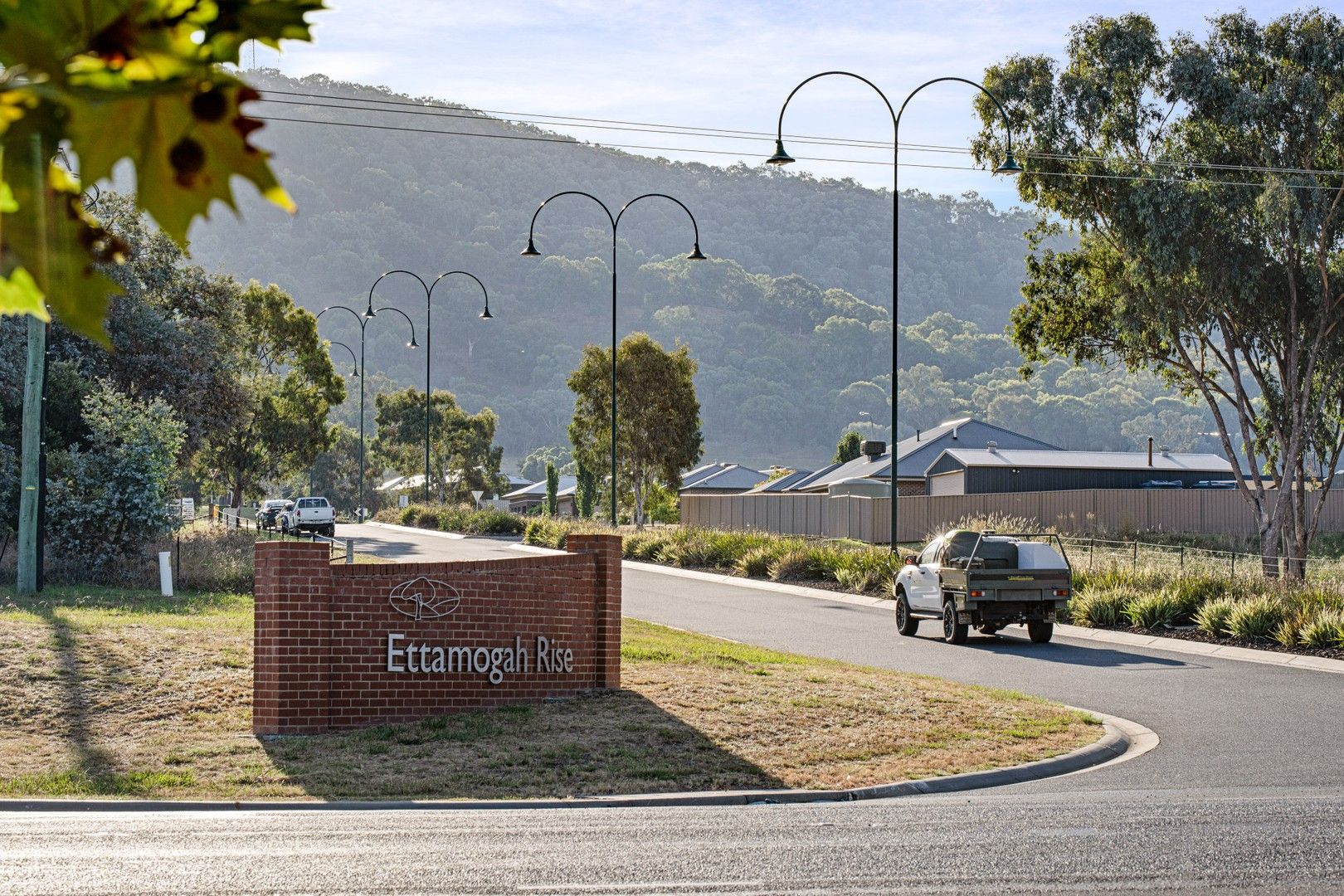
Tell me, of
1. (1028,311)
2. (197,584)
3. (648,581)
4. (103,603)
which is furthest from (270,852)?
(1028,311)

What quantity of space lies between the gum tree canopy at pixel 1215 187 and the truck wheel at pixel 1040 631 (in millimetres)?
9069

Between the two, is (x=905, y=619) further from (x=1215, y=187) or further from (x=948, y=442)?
(x=948, y=442)

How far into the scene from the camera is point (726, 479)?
98.8 metres

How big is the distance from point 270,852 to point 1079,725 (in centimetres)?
861

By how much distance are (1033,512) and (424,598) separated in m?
Answer: 47.6

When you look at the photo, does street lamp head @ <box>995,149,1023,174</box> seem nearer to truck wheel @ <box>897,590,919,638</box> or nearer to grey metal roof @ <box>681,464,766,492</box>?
truck wheel @ <box>897,590,919,638</box>

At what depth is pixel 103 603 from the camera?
2222 cm

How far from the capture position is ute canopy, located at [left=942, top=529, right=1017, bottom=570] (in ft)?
72.7

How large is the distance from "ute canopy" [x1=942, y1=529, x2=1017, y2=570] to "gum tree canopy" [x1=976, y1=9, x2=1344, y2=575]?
33.0 feet

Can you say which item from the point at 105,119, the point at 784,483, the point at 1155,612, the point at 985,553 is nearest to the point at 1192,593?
the point at 1155,612

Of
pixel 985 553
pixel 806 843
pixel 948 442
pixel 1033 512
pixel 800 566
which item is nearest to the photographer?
pixel 806 843

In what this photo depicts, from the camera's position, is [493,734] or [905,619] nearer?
[493,734]

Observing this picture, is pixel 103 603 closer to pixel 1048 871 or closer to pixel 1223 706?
pixel 1223 706

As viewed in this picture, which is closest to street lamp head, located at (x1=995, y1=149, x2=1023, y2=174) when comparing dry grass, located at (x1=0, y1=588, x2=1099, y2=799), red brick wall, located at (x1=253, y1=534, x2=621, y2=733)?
dry grass, located at (x1=0, y1=588, x2=1099, y2=799)
